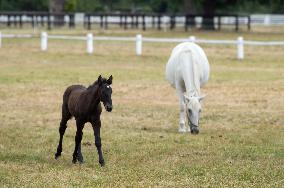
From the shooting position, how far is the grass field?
1069 cm

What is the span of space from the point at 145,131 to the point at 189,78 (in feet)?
4.63

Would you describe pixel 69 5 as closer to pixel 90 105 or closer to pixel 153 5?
pixel 153 5

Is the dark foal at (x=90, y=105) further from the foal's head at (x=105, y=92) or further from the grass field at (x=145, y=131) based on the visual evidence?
the grass field at (x=145, y=131)

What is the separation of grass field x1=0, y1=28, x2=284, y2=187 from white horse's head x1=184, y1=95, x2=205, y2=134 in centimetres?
20

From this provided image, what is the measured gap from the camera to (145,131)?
15.7 m

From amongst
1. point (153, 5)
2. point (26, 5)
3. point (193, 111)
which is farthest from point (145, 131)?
point (153, 5)

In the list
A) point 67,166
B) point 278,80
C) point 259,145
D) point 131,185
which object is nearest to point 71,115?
point 67,166

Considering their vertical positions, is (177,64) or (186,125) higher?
(177,64)

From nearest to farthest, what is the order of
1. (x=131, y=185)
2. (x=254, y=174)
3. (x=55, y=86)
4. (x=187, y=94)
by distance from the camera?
(x=131, y=185), (x=254, y=174), (x=187, y=94), (x=55, y=86)

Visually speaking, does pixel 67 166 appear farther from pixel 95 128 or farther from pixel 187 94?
pixel 187 94

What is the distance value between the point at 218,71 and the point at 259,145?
1623cm

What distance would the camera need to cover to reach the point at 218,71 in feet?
98.0

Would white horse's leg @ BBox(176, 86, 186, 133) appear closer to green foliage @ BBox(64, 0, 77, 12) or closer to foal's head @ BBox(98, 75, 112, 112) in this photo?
foal's head @ BBox(98, 75, 112, 112)

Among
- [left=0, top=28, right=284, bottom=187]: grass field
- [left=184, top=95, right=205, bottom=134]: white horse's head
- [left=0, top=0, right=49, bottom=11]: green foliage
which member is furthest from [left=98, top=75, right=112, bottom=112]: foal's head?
[left=0, top=0, right=49, bottom=11]: green foliage
